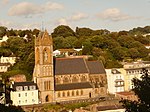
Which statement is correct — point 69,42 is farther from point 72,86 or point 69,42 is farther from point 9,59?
point 72,86

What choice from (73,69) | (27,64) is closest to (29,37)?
(27,64)

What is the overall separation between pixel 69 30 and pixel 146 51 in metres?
21.6

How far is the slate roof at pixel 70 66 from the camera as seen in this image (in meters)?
48.8

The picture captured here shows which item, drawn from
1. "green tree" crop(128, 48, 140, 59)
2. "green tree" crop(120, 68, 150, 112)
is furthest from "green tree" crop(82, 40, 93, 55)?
"green tree" crop(120, 68, 150, 112)

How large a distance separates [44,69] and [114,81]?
1078 centimetres

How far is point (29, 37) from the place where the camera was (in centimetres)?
7825

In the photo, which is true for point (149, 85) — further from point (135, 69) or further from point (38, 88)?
point (135, 69)

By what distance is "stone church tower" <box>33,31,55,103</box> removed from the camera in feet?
151

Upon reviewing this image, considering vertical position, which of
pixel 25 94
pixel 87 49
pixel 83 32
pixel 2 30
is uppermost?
pixel 2 30

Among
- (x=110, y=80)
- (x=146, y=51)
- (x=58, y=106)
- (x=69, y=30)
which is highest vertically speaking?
(x=69, y=30)

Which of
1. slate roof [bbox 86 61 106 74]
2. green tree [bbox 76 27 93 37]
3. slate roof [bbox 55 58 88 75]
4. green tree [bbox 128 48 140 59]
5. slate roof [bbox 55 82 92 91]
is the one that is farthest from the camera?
green tree [bbox 76 27 93 37]

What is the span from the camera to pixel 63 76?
48500 millimetres

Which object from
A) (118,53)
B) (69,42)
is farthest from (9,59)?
(118,53)

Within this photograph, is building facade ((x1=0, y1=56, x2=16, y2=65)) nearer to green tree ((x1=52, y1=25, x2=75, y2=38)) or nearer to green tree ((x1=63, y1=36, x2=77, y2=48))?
green tree ((x1=63, y1=36, x2=77, y2=48))
